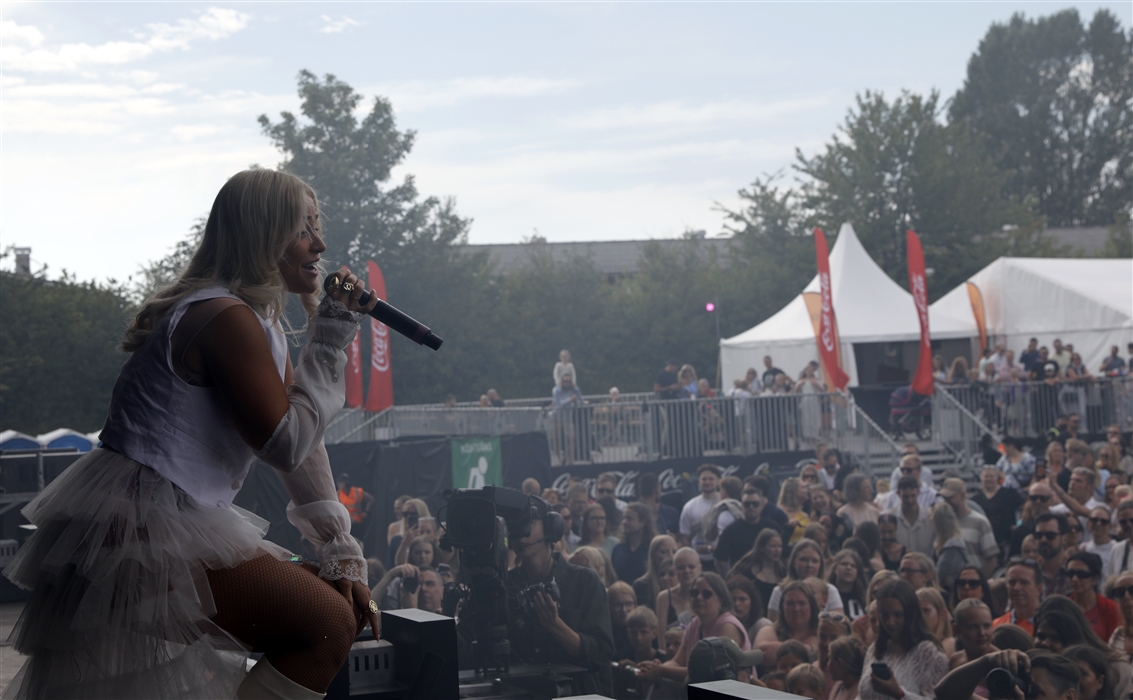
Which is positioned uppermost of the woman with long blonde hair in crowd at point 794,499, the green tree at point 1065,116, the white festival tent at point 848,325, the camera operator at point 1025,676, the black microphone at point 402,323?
the green tree at point 1065,116

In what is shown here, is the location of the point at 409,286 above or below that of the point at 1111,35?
below

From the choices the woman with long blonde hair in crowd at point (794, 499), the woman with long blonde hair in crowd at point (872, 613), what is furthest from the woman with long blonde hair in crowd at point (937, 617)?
the woman with long blonde hair in crowd at point (794, 499)

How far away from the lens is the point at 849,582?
7332 mm

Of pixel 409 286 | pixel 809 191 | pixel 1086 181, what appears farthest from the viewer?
pixel 1086 181

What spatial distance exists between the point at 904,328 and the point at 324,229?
1914cm

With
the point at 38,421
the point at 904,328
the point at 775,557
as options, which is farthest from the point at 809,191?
the point at 775,557

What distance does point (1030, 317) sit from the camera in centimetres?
2142

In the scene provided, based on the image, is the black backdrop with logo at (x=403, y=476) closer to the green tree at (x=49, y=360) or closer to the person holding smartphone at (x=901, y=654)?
the person holding smartphone at (x=901, y=654)

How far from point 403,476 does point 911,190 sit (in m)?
29.8

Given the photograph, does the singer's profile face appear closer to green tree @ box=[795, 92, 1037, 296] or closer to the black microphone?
the black microphone

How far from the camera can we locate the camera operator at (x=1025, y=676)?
5.59m

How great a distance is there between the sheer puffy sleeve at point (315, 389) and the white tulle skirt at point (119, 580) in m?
0.17

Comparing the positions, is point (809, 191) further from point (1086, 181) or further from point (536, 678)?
point (536, 678)

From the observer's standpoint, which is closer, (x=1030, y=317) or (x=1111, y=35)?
(x=1030, y=317)
